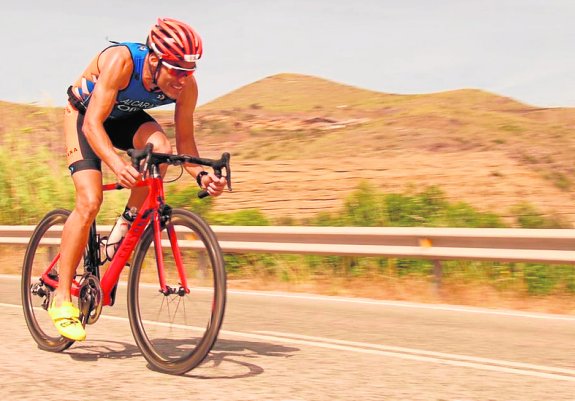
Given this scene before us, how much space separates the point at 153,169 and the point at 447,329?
3293 mm

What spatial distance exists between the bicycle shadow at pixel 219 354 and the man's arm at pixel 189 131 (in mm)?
932

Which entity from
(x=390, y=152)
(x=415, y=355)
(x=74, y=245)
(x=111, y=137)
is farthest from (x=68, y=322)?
(x=390, y=152)

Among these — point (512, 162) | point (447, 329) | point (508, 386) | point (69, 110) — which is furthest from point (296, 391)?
point (512, 162)

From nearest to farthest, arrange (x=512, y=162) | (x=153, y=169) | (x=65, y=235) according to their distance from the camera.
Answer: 1. (x=153, y=169)
2. (x=65, y=235)
3. (x=512, y=162)

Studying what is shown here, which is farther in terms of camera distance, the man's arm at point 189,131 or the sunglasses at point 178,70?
the man's arm at point 189,131

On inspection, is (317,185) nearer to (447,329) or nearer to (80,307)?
(447,329)

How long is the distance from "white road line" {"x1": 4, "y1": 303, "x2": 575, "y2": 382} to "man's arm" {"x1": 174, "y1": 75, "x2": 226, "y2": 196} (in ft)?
2.78

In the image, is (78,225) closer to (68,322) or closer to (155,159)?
(68,322)

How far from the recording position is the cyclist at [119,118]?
5.84 meters

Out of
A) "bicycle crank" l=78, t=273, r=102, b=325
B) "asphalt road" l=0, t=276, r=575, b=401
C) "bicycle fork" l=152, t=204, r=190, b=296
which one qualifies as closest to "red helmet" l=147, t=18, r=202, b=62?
"bicycle fork" l=152, t=204, r=190, b=296

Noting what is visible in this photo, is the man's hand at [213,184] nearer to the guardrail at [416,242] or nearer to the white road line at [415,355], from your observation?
the white road line at [415,355]

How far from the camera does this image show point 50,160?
19.2 metres

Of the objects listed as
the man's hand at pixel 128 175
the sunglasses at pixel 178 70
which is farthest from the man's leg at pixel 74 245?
the sunglasses at pixel 178 70

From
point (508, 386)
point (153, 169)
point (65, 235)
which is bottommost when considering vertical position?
point (508, 386)
